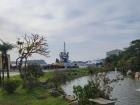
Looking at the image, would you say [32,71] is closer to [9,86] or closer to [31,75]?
[31,75]

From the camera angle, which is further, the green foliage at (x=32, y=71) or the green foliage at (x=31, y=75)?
the green foliage at (x=32, y=71)

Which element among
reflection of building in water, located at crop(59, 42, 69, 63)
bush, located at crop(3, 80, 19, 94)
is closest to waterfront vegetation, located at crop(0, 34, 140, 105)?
bush, located at crop(3, 80, 19, 94)

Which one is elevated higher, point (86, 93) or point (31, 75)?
point (31, 75)

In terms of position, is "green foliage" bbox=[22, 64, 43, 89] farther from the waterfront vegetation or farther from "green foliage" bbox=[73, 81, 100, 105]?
"green foliage" bbox=[73, 81, 100, 105]

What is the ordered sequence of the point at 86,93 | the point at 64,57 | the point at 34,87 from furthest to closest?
the point at 64,57
the point at 34,87
the point at 86,93

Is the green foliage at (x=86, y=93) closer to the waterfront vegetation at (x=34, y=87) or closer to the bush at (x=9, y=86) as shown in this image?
the waterfront vegetation at (x=34, y=87)

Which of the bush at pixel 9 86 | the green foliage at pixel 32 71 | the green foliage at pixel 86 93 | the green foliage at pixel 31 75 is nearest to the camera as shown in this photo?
the green foliage at pixel 86 93

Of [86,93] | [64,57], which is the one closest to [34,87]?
[86,93]

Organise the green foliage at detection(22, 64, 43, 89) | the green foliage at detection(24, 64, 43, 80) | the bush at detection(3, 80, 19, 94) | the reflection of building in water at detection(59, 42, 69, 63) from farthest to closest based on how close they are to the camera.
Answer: the reflection of building in water at detection(59, 42, 69, 63) → the green foliage at detection(24, 64, 43, 80) → the green foliage at detection(22, 64, 43, 89) → the bush at detection(3, 80, 19, 94)

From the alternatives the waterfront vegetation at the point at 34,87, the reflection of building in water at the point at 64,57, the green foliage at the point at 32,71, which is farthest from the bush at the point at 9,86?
the reflection of building in water at the point at 64,57

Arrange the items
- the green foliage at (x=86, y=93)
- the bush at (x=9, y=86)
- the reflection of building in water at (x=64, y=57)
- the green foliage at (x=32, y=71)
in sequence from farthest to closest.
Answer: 1. the reflection of building in water at (x=64, y=57)
2. the green foliage at (x=32, y=71)
3. the bush at (x=9, y=86)
4. the green foliage at (x=86, y=93)

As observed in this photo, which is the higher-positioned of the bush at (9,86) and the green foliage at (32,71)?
the green foliage at (32,71)

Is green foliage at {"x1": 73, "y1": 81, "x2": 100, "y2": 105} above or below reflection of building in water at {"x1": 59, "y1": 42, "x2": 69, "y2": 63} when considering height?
below

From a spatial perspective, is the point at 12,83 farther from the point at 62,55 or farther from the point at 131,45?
the point at 62,55
